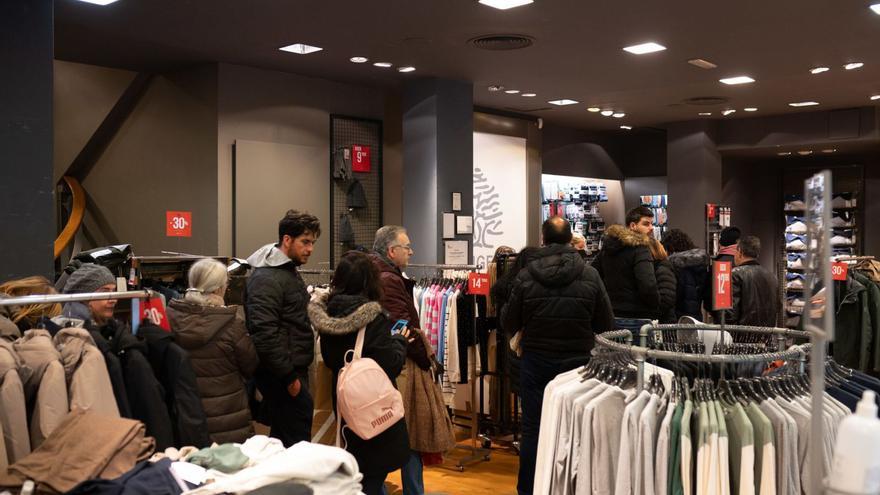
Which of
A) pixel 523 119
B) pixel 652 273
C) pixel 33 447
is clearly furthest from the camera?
pixel 523 119

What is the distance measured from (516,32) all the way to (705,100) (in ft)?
15.9

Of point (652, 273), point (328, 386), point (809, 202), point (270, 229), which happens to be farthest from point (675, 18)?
point (809, 202)

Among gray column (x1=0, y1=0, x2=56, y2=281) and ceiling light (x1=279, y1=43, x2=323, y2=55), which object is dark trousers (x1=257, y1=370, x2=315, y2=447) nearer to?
gray column (x1=0, y1=0, x2=56, y2=281)

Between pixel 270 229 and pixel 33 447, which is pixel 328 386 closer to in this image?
pixel 33 447

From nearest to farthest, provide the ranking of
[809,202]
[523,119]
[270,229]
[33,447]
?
[809,202]
[33,447]
[270,229]
[523,119]

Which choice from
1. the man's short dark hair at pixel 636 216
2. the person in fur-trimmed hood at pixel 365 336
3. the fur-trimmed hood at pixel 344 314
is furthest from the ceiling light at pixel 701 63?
the fur-trimmed hood at pixel 344 314

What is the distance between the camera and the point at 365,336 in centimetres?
343

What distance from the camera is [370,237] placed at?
359 inches

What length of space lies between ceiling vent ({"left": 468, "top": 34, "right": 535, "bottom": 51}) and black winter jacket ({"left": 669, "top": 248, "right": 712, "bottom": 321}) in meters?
2.31

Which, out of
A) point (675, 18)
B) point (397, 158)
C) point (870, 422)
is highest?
point (675, 18)

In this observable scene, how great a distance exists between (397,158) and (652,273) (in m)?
4.87

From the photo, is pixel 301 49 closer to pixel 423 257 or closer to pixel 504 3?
pixel 504 3

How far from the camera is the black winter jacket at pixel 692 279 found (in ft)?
19.0

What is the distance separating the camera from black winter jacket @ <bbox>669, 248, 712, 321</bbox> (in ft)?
→ 19.0
